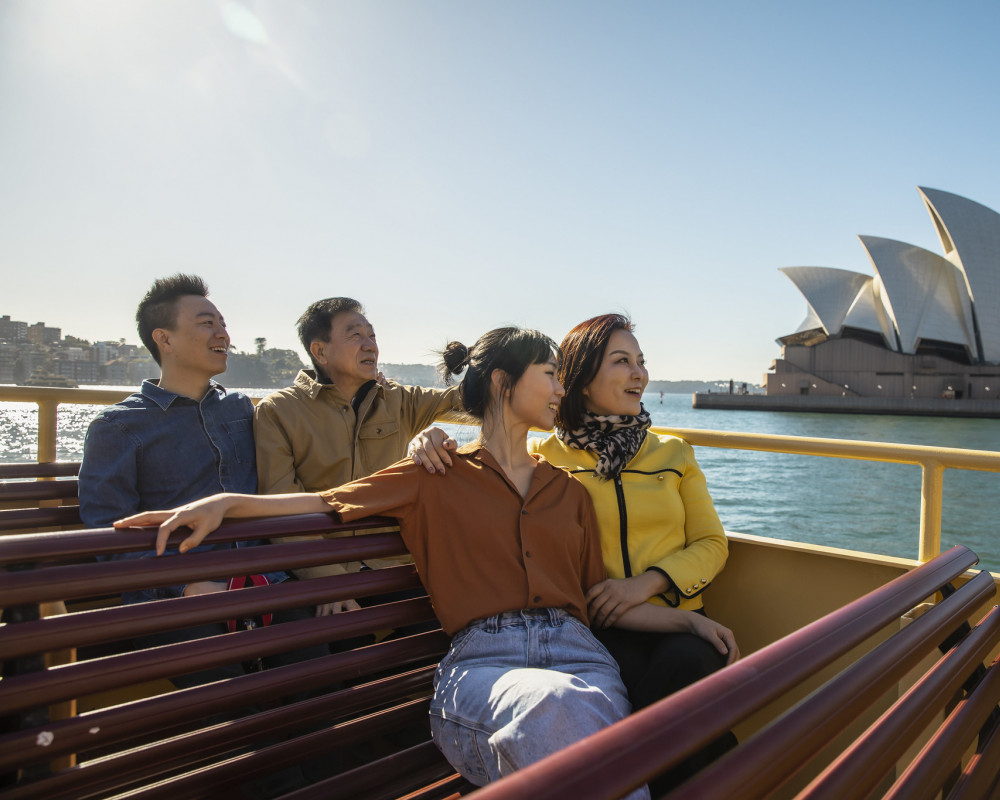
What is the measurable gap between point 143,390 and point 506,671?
4.50 ft

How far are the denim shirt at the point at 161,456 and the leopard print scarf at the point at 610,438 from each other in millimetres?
963

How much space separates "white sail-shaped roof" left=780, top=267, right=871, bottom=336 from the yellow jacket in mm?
49747

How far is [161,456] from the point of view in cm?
186

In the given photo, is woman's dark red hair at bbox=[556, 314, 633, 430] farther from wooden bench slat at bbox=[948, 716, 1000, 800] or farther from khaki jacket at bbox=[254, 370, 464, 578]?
wooden bench slat at bbox=[948, 716, 1000, 800]

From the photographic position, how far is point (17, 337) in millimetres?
11422

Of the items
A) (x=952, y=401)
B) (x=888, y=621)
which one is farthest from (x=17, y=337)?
(x=952, y=401)

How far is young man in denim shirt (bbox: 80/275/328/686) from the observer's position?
1672mm

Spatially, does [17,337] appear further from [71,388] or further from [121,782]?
[121,782]

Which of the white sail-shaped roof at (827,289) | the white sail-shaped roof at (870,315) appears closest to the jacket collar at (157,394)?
the white sail-shaped roof at (827,289)

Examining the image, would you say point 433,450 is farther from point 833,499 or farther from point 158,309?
point 833,499

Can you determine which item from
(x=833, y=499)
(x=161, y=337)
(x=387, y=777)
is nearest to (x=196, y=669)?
(x=387, y=777)

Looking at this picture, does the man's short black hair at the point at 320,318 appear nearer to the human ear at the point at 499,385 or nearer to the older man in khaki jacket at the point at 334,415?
the older man in khaki jacket at the point at 334,415

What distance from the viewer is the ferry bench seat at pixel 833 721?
0.58m

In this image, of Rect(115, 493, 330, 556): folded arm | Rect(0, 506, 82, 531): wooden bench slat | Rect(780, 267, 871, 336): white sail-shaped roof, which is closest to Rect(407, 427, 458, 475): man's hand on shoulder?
Rect(115, 493, 330, 556): folded arm
